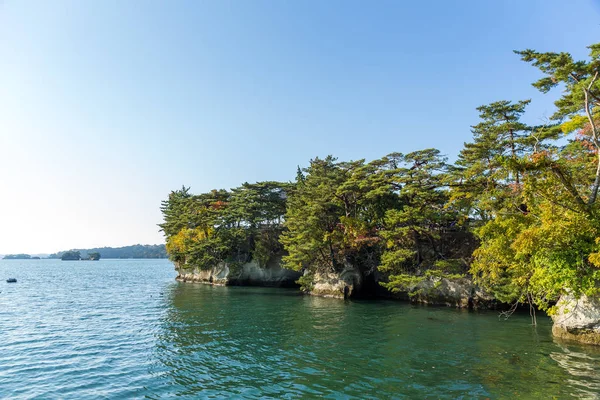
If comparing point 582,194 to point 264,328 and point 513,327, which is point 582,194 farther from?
point 264,328

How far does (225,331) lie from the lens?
69.3 feet

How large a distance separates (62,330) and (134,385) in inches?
496

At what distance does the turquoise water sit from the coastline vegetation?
3.97 metres

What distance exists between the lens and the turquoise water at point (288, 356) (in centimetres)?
1196

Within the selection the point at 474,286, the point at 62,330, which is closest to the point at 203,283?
the point at 62,330

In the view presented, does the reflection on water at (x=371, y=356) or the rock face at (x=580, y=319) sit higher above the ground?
the rock face at (x=580, y=319)

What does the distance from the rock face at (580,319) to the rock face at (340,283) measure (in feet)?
65.9

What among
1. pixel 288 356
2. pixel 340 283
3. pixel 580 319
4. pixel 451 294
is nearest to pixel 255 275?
pixel 340 283

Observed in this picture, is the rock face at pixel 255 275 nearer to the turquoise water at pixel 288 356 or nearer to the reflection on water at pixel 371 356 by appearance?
the turquoise water at pixel 288 356

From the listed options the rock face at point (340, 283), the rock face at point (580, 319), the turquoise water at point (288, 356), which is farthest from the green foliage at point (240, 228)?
the rock face at point (580, 319)

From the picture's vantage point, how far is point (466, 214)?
2831 centimetres

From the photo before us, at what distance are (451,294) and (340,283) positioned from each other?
A: 11048mm

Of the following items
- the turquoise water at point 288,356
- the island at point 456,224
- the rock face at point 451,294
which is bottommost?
the turquoise water at point 288,356

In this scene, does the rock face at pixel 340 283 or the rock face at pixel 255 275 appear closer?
the rock face at pixel 340 283
